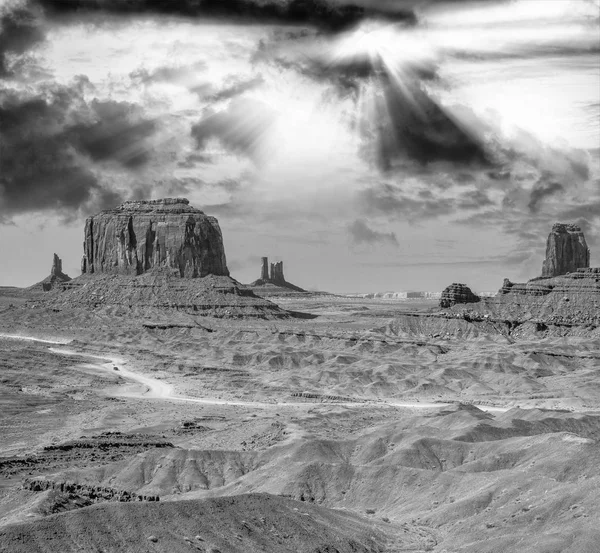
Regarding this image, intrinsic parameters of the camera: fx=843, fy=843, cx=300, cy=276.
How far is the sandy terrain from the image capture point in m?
42.7

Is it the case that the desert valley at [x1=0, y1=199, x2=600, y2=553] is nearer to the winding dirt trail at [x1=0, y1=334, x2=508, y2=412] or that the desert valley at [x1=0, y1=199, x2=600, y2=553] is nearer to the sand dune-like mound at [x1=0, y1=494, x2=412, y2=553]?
the sand dune-like mound at [x1=0, y1=494, x2=412, y2=553]


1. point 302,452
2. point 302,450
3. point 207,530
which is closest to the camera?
point 207,530

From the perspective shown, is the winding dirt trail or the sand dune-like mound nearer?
the sand dune-like mound

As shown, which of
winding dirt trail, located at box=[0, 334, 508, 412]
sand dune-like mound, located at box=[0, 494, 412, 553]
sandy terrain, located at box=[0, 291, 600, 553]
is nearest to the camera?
sand dune-like mound, located at box=[0, 494, 412, 553]

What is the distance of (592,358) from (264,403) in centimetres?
6987

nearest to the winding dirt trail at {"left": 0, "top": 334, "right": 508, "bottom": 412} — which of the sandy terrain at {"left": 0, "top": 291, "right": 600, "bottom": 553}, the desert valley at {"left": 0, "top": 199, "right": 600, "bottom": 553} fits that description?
the desert valley at {"left": 0, "top": 199, "right": 600, "bottom": 553}

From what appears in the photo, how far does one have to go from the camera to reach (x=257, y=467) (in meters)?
66.6

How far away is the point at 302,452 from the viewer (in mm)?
67125

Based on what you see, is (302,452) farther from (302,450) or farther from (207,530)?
(207,530)

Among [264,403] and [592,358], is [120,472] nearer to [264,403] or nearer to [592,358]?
[264,403]

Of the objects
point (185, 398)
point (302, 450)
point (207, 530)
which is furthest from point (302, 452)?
point (185, 398)

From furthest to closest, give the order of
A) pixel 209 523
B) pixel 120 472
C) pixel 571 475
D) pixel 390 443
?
pixel 390 443, pixel 120 472, pixel 571 475, pixel 209 523

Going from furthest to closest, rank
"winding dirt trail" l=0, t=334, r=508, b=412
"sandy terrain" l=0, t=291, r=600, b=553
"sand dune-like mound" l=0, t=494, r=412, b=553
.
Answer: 1. "winding dirt trail" l=0, t=334, r=508, b=412
2. "sandy terrain" l=0, t=291, r=600, b=553
3. "sand dune-like mound" l=0, t=494, r=412, b=553

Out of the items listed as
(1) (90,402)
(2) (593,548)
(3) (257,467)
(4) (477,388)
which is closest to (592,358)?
(4) (477,388)
